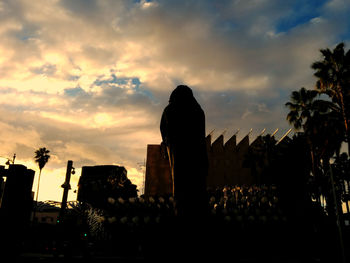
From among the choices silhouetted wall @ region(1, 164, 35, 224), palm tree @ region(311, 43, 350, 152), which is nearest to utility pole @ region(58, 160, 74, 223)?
silhouetted wall @ region(1, 164, 35, 224)

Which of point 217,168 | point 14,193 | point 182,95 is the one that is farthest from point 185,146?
point 217,168

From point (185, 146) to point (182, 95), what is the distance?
93 centimetres

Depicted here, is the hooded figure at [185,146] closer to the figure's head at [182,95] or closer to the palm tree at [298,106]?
the figure's head at [182,95]

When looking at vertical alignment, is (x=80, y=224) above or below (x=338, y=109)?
below

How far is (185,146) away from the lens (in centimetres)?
467

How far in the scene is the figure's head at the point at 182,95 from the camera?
16.2 feet

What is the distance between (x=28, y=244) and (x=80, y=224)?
14943mm

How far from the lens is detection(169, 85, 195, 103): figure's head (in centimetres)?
494

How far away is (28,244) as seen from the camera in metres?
33.9

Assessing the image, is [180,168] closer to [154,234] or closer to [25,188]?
[154,234]

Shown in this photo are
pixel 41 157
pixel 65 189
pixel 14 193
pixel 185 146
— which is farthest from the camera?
pixel 41 157

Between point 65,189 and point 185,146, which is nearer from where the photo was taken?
point 185,146

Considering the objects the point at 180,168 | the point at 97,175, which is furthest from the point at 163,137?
the point at 97,175

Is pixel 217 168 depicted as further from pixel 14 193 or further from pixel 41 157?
pixel 14 193
